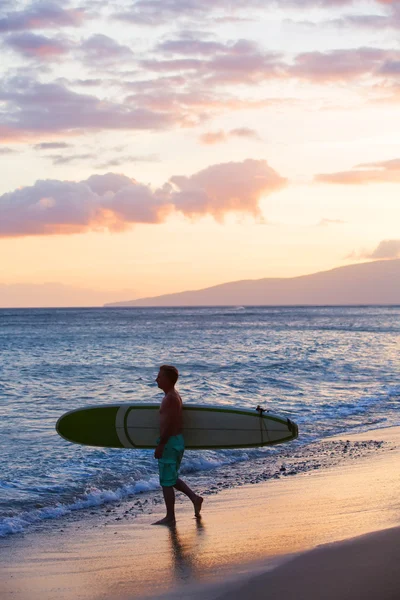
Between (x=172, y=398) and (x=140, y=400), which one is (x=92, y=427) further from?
(x=140, y=400)

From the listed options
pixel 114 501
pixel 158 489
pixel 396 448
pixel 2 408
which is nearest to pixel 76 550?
pixel 114 501

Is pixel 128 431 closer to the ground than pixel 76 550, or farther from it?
farther from it

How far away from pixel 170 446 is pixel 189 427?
3.92 feet

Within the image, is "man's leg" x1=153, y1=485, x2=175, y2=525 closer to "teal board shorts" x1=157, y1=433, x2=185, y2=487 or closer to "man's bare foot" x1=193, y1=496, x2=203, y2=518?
"teal board shorts" x1=157, y1=433, x2=185, y2=487

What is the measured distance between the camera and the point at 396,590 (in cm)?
444

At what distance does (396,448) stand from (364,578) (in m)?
6.26

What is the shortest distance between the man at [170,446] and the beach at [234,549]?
0.25m

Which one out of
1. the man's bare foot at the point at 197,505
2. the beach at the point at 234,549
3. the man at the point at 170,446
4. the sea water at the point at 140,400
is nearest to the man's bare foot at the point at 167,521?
the man at the point at 170,446

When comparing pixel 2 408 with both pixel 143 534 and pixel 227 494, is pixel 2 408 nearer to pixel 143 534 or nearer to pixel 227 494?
pixel 227 494

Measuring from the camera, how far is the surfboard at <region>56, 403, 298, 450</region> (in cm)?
848

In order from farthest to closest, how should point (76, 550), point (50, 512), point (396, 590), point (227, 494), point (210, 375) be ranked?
point (210, 375)
point (227, 494)
point (50, 512)
point (76, 550)
point (396, 590)

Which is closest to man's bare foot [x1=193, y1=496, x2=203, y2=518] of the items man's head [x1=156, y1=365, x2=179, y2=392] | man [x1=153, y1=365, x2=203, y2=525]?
man [x1=153, y1=365, x2=203, y2=525]

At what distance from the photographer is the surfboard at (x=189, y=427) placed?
8.48 m

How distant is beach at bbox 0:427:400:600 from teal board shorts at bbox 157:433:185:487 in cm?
45
